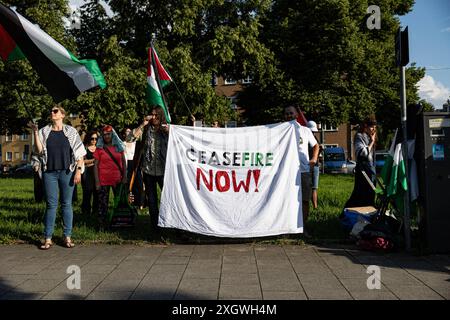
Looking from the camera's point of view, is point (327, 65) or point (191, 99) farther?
point (327, 65)

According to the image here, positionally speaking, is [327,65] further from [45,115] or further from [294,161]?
[294,161]

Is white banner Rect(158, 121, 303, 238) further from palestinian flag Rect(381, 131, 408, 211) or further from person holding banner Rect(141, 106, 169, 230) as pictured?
palestinian flag Rect(381, 131, 408, 211)

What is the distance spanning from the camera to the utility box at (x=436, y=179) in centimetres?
616

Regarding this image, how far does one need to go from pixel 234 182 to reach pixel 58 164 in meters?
2.46

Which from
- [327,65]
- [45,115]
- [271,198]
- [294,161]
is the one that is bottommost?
[271,198]

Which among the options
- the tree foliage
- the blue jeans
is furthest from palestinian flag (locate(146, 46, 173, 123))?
the tree foliage

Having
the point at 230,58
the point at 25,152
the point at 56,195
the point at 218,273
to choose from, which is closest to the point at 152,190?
the point at 56,195

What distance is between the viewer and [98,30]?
31.5m

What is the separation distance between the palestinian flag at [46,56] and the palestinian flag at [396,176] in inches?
169

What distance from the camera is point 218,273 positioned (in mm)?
5262

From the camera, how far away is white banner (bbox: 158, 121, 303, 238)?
22.6 feet
